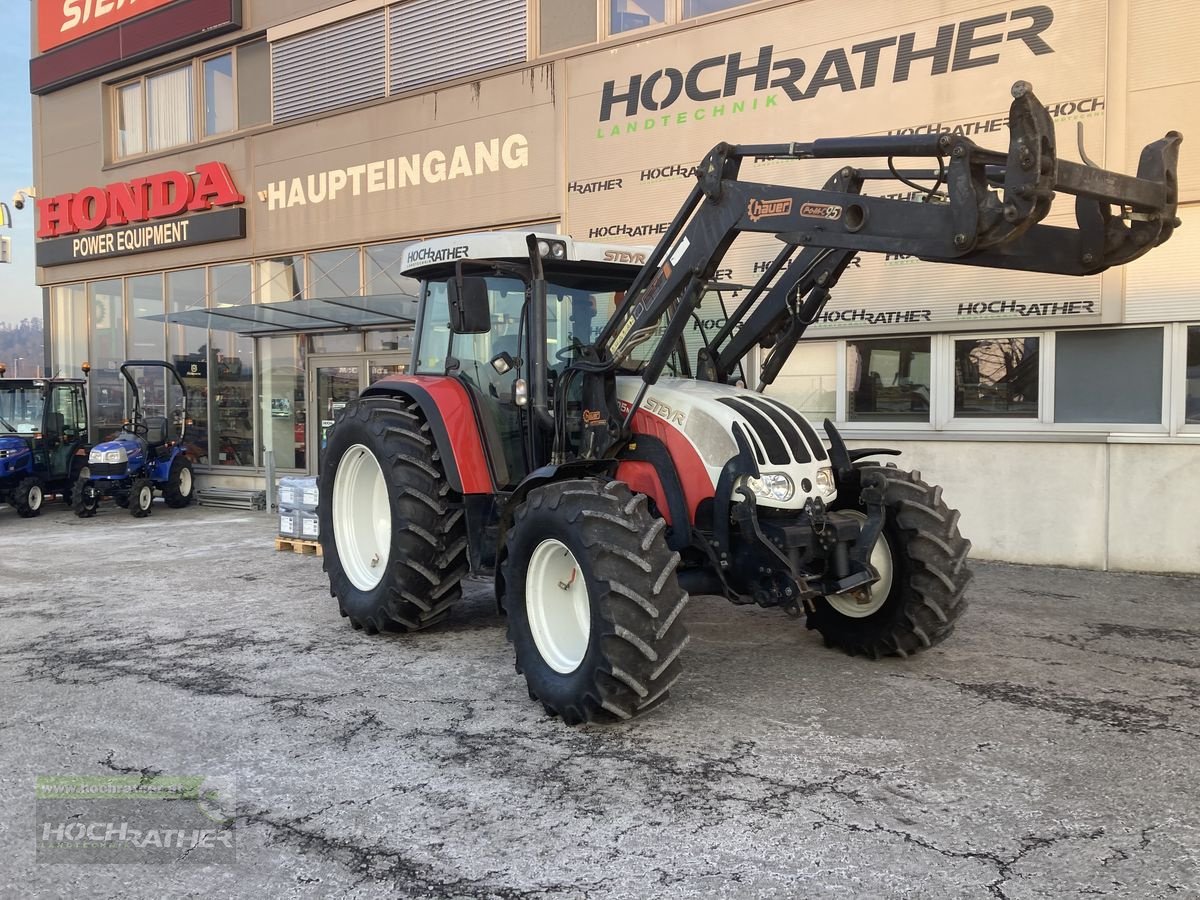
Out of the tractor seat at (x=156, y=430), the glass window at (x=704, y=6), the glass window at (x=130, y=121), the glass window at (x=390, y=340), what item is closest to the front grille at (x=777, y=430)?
the glass window at (x=704, y=6)

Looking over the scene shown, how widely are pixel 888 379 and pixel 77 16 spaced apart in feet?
51.0

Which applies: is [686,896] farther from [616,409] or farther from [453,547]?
[453,547]

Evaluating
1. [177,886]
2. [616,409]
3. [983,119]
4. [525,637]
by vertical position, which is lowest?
[177,886]

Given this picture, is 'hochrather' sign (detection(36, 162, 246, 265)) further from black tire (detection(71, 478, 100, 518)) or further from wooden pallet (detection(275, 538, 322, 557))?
wooden pallet (detection(275, 538, 322, 557))

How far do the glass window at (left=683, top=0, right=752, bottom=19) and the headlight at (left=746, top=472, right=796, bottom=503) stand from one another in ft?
24.2

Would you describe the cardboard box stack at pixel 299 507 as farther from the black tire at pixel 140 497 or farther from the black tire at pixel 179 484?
the black tire at pixel 179 484

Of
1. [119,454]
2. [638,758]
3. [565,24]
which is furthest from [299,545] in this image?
[565,24]

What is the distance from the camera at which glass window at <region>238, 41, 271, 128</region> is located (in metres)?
14.7

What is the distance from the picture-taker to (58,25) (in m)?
17.2

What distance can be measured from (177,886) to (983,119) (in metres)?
8.85

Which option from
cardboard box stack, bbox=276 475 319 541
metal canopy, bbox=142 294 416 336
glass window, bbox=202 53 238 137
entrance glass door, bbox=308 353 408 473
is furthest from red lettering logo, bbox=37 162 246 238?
cardboard box stack, bbox=276 475 319 541

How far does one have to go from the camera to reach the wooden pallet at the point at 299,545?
31.8 ft

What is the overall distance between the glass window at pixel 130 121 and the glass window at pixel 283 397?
4.59 meters

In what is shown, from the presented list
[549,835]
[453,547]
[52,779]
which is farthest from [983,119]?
[52,779]
